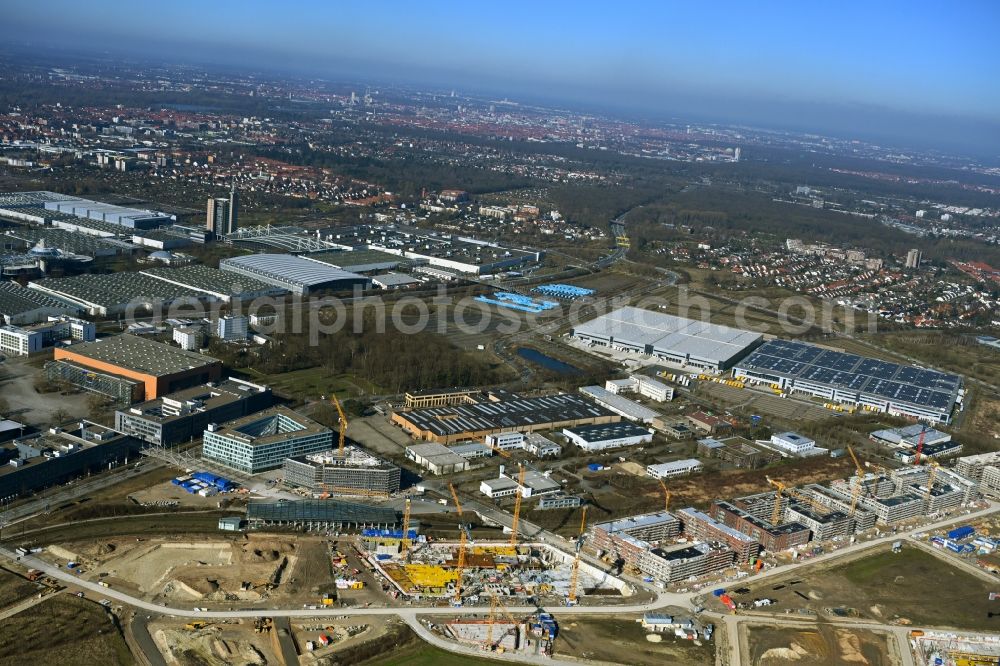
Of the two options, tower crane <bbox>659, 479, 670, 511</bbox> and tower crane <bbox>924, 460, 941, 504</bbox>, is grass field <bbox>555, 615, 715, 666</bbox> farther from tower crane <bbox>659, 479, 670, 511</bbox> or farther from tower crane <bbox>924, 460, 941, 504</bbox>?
tower crane <bbox>924, 460, 941, 504</bbox>

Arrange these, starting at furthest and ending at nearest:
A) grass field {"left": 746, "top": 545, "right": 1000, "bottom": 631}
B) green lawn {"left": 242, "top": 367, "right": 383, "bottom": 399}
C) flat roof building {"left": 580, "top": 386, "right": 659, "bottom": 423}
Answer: flat roof building {"left": 580, "top": 386, "right": 659, "bottom": 423} < green lawn {"left": 242, "top": 367, "right": 383, "bottom": 399} < grass field {"left": 746, "top": 545, "right": 1000, "bottom": 631}

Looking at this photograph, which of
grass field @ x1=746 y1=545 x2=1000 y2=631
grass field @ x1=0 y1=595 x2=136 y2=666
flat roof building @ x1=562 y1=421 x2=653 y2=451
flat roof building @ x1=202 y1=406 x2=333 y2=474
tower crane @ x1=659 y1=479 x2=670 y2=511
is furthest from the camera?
flat roof building @ x1=562 y1=421 x2=653 y2=451

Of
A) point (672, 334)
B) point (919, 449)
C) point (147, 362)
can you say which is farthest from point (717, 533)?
point (672, 334)

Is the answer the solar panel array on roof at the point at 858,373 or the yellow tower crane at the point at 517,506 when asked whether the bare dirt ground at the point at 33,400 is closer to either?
the yellow tower crane at the point at 517,506

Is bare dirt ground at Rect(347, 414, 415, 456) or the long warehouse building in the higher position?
the long warehouse building

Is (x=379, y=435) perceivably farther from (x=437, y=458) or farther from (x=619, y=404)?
(x=619, y=404)

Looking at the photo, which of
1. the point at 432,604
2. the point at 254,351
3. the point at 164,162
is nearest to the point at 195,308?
the point at 254,351

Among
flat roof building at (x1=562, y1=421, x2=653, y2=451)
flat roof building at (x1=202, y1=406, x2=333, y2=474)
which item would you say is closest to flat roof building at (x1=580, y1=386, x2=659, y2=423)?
flat roof building at (x1=562, y1=421, x2=653, y2=451)
